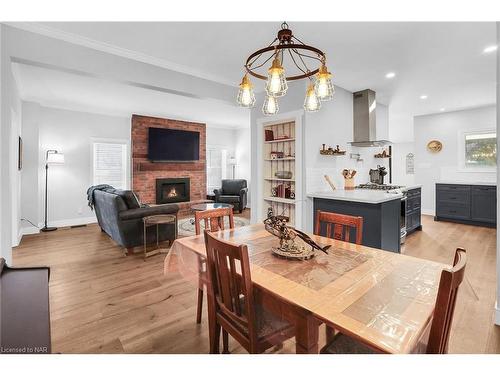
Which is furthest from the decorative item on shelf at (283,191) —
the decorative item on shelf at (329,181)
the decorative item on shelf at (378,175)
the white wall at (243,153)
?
the white wall at (243,153)

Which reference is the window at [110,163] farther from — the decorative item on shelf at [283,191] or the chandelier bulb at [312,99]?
the chandelier bulb at [312,99]

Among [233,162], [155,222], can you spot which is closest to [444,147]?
[233,162]

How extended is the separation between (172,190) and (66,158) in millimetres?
2331

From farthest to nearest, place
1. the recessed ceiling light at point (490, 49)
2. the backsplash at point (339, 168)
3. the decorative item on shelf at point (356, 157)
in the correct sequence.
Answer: the decorative item on shelf at point (356, 157) → the backsplash at point (339, 168) → the recessed ceiling light at point (490, 49)

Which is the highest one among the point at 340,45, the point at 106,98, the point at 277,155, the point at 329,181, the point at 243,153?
the point at 106,98

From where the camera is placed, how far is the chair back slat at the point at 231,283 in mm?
1141

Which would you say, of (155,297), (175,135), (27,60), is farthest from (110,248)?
(175,135)

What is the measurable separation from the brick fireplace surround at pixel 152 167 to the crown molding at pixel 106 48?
10.8 ft

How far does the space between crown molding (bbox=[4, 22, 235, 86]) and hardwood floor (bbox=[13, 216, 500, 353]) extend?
2429 millimetres

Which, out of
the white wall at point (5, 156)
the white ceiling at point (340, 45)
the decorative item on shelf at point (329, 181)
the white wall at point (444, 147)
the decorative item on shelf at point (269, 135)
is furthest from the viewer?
the white wall at point (444, 147)

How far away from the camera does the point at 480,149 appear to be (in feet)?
18.1

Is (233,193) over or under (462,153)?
under

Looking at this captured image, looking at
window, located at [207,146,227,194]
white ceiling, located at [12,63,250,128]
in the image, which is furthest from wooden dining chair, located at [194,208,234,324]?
window, located at [207,146,227,194]

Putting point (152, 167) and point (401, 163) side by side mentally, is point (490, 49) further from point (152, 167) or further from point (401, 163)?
point (401, 163)
